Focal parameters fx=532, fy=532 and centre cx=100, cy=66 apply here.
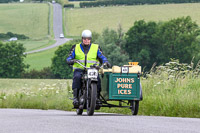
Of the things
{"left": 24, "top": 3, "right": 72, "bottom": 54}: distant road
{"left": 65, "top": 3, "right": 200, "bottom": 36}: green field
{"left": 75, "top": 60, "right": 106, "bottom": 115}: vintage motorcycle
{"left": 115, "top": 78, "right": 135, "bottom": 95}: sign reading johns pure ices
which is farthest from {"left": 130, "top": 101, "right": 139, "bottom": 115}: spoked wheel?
{"left": 65, "top": 3, "right": 200, "bottom": 36}: green field

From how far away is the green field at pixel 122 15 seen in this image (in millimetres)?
127438

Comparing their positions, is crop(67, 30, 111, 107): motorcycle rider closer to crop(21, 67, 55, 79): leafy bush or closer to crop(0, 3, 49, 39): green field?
crop(21, 67, 55, 79): leafy bush

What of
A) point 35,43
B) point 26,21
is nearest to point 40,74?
point 35,43

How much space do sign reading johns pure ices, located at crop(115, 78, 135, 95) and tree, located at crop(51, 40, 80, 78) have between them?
92699mm

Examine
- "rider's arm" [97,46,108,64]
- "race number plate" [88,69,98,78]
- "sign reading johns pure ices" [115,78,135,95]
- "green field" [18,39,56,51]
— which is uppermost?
"green field" [18,39,56,51]

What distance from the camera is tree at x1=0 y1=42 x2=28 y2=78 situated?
106875 mm

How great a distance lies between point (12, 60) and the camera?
357ft

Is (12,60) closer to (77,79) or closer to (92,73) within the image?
(77,79)

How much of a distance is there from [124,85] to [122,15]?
12670 cm

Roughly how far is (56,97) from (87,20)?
119m

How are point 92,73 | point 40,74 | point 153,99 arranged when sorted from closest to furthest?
point 92,73 → point 153,99 → point 40,74

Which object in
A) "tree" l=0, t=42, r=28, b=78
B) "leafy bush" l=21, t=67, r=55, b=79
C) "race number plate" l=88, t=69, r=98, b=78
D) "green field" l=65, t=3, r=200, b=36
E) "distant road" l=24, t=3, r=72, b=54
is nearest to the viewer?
"race number plate" l=88, t=69, r=98, b=78

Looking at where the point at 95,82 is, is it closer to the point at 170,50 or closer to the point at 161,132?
the point at 161,132

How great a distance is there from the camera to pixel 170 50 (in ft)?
345
